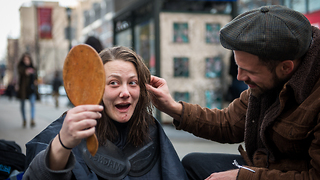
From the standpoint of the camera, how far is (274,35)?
159cm

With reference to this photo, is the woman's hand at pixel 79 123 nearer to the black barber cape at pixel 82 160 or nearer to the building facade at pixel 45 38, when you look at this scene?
the black barber cape at pixel 82 160

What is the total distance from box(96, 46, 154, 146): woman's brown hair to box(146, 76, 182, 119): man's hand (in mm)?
72

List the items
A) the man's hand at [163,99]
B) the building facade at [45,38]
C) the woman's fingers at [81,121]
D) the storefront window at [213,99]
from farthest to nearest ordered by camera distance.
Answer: the building facade at [45,38]
the storefront window at [213,99]
the man's hand at [163,99]
the woman's fingers at [81,121]

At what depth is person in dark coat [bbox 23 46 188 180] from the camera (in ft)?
5.90

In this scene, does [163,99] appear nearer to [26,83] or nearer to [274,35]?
[274,35]

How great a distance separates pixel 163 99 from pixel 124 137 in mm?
415

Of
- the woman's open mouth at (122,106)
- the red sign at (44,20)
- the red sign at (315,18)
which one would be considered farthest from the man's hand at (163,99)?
the red sign at (44,20)

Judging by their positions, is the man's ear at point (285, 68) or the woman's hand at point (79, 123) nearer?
the woman's hand at point (79, 123)

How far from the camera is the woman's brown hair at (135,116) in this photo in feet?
6.39

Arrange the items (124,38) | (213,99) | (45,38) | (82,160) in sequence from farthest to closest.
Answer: (45,38)
(124,38)
(213,99)
(82,160)

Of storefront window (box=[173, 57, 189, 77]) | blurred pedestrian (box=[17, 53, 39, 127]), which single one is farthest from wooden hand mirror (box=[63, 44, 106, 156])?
blurred pedestrian (box=[17, 53, 39, 127])

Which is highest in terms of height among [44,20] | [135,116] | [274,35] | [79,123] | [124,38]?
[44,20]

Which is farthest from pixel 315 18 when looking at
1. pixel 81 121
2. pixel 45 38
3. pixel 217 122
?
pixel 45 38

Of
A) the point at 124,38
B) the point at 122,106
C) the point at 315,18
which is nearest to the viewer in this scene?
the point at 122,106
